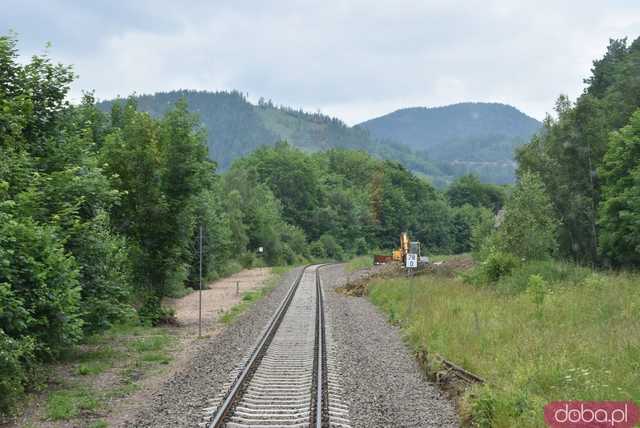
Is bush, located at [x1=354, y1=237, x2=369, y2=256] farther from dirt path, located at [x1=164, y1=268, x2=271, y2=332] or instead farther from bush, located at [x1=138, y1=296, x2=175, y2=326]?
bush, located at [x1=138, y1=296, x2=175, y2=326]

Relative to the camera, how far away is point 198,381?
13836 mm

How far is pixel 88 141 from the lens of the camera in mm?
18656

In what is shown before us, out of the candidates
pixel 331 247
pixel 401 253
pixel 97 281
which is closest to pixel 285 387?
pixel 97 281

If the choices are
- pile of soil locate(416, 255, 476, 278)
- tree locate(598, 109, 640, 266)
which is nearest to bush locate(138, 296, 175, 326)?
pile of soil locate(416, 255, 476, 278)

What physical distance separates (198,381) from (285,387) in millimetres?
2185

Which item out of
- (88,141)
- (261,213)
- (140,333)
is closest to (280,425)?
(88,141)

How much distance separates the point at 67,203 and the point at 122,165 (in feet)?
27.4

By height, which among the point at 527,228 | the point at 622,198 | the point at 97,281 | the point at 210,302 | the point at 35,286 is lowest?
the point at 210,302

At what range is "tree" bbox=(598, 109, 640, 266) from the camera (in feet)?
125

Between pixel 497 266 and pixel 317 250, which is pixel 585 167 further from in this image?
pixel 317 250

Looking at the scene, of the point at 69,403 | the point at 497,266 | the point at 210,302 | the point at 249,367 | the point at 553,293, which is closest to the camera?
the point at 69,403

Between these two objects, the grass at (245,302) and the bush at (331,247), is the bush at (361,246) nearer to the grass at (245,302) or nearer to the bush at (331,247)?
the bush at (331,247)

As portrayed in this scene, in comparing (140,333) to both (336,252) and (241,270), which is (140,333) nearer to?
(241,270)

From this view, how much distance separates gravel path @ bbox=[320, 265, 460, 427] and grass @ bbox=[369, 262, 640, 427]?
2.00 feet
